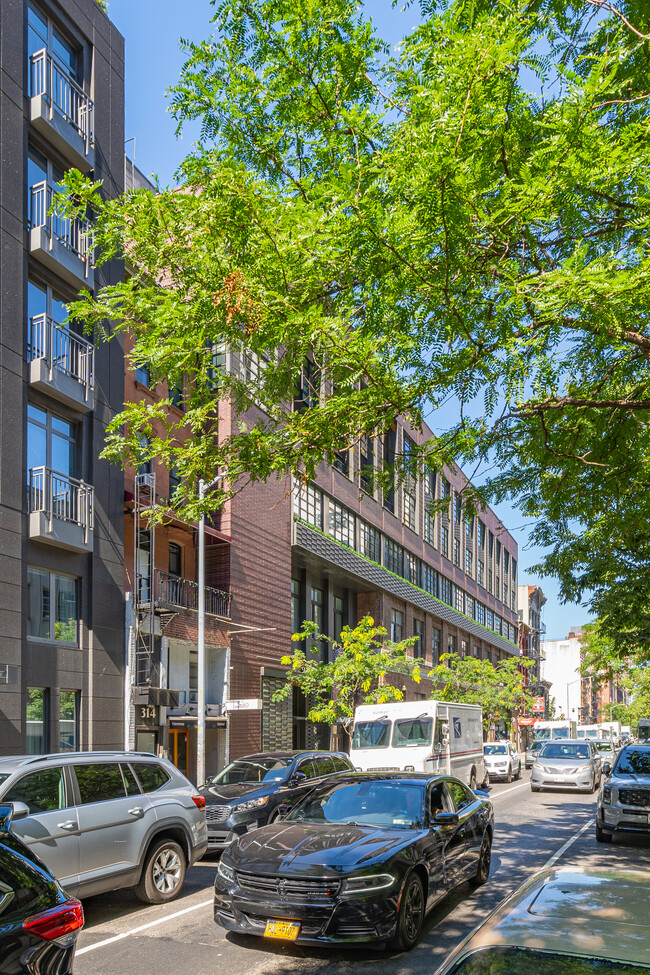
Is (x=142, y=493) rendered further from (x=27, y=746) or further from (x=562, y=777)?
(x=562, y=777)

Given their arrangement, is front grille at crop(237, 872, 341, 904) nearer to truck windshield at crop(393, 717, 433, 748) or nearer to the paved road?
the paved road

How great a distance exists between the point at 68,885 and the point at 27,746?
11.1m

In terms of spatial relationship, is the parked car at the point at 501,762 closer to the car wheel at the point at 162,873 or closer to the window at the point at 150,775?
the car wheel at the point at 162,873

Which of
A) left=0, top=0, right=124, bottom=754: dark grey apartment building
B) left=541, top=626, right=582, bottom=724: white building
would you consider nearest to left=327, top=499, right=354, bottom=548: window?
left=0, top=0, right=124, bottom=754: dark grey apartment building

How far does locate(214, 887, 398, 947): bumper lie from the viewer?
733 cm

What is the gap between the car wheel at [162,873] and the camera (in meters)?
10.0

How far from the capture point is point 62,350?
69.6 ft

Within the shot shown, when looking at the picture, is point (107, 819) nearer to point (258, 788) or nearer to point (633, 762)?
point (258, 788)

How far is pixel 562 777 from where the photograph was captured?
93.3ft

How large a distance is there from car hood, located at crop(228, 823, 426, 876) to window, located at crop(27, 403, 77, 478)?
512 inches

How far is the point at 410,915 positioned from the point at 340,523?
1231 inches

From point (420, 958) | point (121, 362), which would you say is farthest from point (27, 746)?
point (420, 958)

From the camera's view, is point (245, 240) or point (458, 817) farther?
point (458, 817)

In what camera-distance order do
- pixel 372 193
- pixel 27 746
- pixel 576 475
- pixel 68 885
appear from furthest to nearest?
1. pixel 27 746
2. pixel 576 475
3. pixel 68 885
4. pixel 372 193
